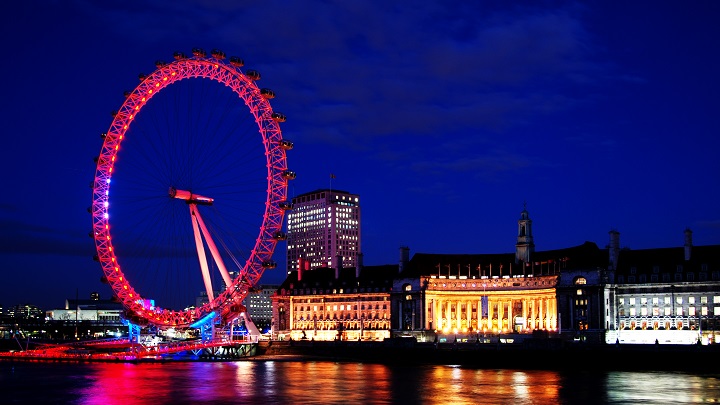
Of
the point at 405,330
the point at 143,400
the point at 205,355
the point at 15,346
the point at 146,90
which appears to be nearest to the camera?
the point at 143,400

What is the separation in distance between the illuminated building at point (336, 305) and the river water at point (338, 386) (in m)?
60.9

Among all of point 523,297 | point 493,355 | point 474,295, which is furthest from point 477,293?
point 493,355

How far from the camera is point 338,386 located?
242 feet

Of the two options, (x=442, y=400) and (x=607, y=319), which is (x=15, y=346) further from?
(x=442, y=400)

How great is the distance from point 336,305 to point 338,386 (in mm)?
94254

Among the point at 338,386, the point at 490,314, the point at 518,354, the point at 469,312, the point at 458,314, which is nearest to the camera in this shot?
the point at 338,386

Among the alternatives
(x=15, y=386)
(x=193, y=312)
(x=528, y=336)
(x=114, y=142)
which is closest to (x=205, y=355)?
(x=193, y=312)

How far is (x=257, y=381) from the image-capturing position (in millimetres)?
79000

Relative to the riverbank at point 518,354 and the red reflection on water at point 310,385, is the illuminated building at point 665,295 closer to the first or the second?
the riverbank at point 518,354

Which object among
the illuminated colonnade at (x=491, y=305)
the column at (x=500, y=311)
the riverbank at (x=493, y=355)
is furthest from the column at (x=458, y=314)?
the riverbank at (x=493, y=355)

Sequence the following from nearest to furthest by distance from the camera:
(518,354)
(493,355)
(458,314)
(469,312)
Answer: (518,354) → (493,355) → (469,312) → (458,314)

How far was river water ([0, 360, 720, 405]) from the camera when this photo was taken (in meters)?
62.7

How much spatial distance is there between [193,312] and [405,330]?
54.8 metres

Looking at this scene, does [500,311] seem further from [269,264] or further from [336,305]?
[269,264]
